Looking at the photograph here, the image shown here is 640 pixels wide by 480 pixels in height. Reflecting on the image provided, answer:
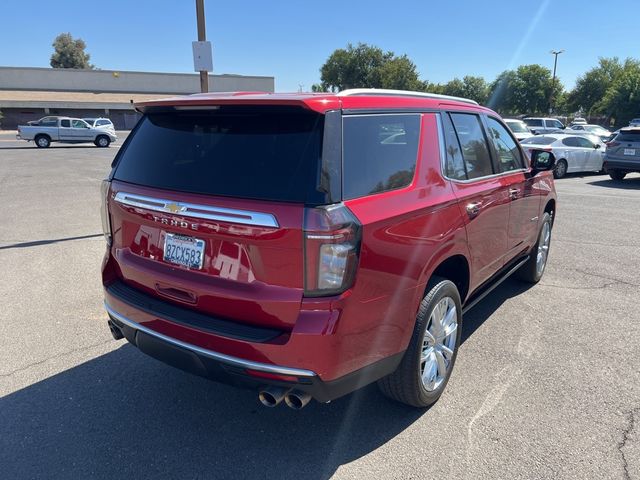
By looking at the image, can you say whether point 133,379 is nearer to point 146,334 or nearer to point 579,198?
point 146,334

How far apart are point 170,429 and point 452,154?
255 cm

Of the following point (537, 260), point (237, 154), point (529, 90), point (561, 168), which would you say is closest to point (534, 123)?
point (561, 168)

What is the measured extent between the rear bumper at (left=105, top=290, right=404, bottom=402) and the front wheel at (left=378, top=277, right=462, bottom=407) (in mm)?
185

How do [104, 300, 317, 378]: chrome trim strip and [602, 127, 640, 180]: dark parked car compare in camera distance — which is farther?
[602, 127, 640, 180]: dark parked car

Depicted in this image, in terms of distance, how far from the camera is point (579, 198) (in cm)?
1185

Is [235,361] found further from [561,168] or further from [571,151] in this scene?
[571,151]

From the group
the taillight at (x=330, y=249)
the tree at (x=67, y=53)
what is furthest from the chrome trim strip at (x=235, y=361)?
the tree at (x=67, y=53)

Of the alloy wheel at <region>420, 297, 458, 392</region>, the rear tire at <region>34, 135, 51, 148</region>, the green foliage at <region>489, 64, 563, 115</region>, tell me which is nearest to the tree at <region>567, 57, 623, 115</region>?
the green foliage at <region>489, 64, 563, 115</region>

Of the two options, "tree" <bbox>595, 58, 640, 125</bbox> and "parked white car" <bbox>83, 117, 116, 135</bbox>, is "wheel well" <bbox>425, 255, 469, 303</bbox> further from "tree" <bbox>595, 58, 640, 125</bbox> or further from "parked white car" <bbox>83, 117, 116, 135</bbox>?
"tree" <bbox>595, 58, 640, 125</bbox>

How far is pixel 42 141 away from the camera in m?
28.4

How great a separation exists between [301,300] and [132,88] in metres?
66.6

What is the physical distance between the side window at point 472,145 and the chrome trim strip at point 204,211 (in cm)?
185

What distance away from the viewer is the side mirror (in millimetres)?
4789

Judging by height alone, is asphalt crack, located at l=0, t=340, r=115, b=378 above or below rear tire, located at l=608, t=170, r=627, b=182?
below
